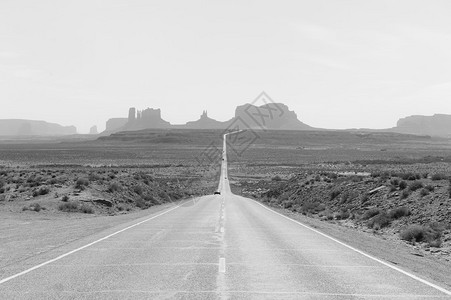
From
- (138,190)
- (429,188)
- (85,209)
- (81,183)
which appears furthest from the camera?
(138,190)

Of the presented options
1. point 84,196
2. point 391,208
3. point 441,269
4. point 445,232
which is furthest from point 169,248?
point 84,196

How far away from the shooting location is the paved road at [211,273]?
25.1ft

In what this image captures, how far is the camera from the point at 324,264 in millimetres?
10477

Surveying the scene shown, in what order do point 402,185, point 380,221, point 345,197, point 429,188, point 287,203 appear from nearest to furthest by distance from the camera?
1. point 380,221
2. point 429,188
3. point 402,185
4. point 345,197
5. point 287,203

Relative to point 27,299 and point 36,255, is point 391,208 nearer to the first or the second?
point 36,255

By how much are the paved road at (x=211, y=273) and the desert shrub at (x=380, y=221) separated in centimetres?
710

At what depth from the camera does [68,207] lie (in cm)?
2723

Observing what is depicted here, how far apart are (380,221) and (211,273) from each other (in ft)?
45.8

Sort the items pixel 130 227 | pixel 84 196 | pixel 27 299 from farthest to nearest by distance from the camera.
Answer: pixel 84 196, pixel 130 227, pixel 27 299

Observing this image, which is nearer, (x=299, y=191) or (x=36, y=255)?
(x=36, y=255)

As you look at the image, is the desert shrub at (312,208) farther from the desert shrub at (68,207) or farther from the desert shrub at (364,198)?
the desert shrub at (68,207)

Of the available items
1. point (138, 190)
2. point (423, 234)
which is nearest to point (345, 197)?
point (423, 234)

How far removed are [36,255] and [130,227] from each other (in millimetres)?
6772

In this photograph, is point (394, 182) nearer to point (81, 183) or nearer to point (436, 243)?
point (436, 243)
